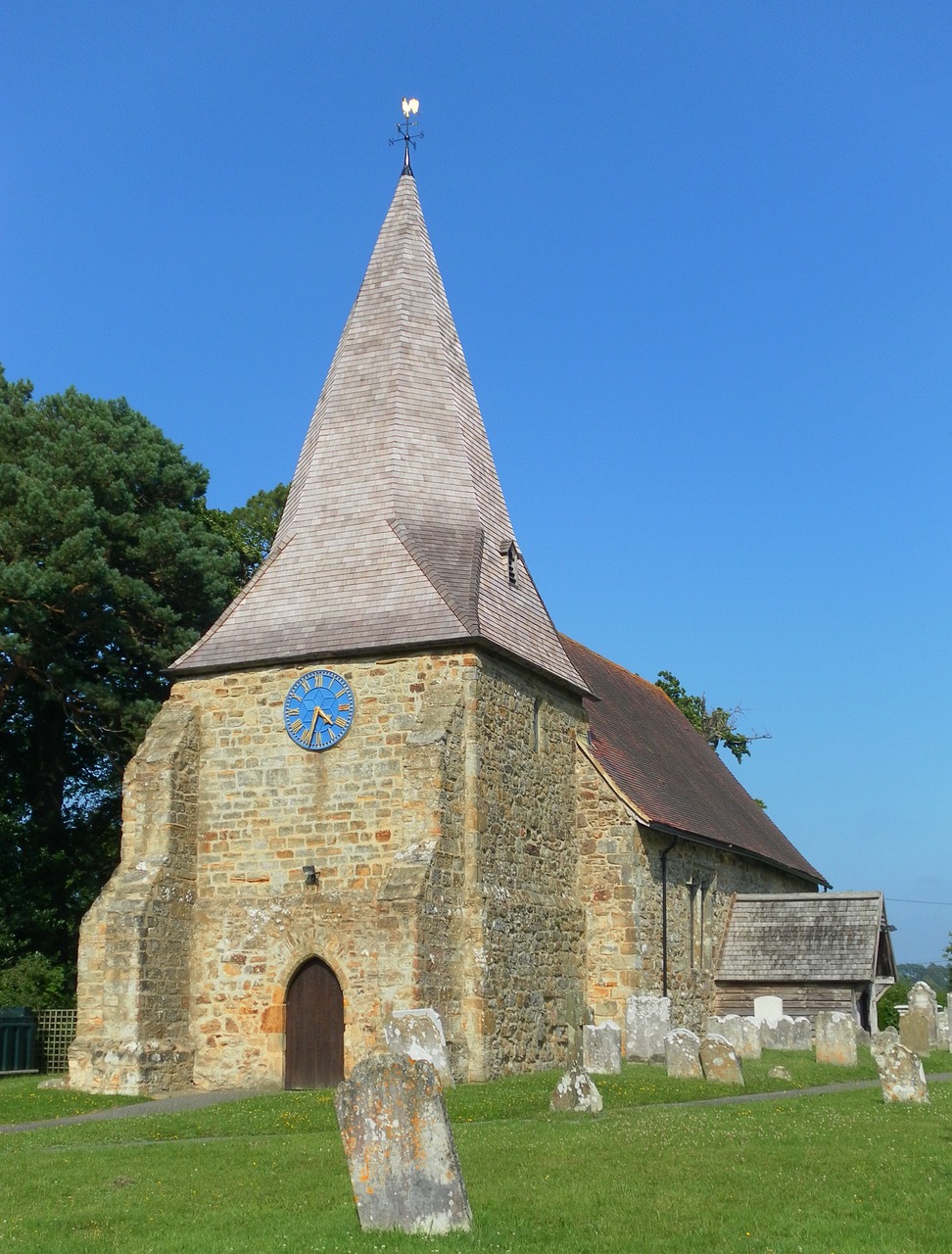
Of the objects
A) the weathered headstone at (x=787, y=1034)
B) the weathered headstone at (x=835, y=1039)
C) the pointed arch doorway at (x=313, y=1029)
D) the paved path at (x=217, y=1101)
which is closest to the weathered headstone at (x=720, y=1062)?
the paved path at (x=217, y=1101)

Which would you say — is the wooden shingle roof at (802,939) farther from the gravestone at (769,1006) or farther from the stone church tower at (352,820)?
the stone church tower at (352,820)

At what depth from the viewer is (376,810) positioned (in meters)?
20.2

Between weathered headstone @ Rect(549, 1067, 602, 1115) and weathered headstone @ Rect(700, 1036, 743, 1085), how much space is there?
9.79 ft

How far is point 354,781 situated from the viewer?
20.6 m

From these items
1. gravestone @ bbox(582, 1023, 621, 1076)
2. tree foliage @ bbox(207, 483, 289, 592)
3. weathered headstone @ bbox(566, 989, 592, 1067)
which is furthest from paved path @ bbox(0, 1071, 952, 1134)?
tree foliage @ bbox(207, 483, 289, 592)

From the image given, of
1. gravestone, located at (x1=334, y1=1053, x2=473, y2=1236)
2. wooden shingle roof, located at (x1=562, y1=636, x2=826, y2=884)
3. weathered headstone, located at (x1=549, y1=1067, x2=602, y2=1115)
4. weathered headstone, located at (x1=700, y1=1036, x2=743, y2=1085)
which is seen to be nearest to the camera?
gravestone, located at (x1=334, y1=1053, x2=473, y2=1236)

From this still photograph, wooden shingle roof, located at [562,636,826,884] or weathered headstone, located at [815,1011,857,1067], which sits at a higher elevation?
wooden shingle roof, located at [562,636,826,884]

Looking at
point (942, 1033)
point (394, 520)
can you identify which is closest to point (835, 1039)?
point (942, 1033)

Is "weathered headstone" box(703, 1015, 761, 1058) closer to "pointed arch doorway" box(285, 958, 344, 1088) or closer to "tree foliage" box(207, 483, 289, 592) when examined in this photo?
"pointed arch doorway" box(285, 958, 344, 1088)

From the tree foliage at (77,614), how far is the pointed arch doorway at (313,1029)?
365 inches

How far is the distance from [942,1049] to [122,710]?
1647cm

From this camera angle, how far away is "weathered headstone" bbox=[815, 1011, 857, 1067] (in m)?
20.6

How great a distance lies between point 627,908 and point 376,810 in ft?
17.8

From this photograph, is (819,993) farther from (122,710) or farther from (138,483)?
(138,483)
